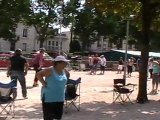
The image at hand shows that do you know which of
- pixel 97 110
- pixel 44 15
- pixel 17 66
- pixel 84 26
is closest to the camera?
pixel 97 110

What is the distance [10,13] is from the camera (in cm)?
6344

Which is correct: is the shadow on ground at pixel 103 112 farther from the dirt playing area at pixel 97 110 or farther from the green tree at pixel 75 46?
the green tree at pixel 75 46

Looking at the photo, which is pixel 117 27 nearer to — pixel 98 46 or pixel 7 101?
pixel 98 46

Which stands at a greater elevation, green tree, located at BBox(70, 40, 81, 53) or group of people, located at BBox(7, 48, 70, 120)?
green tree, located at BBox(70, 40, 81, 53)

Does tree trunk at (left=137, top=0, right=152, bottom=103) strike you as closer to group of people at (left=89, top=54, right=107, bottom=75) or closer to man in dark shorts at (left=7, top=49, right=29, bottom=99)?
man in dark shorts at (left=7, top=49, right=29, bottom=99)

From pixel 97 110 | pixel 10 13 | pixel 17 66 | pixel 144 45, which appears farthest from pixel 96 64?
pixel 10 13

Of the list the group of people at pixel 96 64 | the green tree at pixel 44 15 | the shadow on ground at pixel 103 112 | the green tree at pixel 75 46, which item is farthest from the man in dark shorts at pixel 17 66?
the green tree at pixel 75 46

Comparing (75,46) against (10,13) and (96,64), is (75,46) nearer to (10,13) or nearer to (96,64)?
(10,13)

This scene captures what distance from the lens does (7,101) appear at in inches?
460

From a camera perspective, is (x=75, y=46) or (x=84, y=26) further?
(x=75, y=46)

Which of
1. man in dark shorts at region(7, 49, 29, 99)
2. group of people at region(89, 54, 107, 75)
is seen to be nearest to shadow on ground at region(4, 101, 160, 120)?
man in dark shorts at region(7, 49, 29, 99)

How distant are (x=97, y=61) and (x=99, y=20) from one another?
4224 cm

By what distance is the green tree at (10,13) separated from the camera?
63188mm

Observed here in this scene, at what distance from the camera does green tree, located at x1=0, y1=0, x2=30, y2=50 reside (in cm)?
6319
